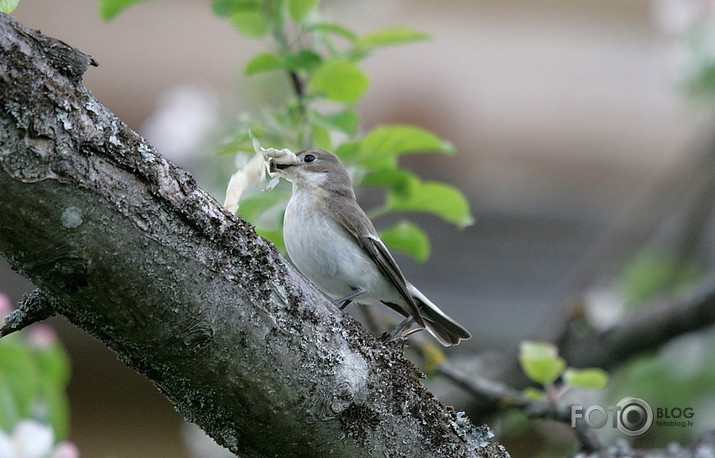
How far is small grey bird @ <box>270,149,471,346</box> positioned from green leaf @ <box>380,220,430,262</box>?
43 millimetres

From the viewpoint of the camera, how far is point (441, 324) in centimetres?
306

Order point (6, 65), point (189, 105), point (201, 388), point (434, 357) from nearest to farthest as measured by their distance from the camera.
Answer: point (6, 65)
point (201, 388)
point (434, 357)
point (189, 105)

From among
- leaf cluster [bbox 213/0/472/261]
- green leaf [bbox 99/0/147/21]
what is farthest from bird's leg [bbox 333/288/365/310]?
green leaf [bbox 99/0/147/21]

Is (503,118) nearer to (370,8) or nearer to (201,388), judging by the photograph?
(370,8)

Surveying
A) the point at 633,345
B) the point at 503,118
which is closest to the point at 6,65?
the point at 633,345

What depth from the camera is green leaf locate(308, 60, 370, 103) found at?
2.70m

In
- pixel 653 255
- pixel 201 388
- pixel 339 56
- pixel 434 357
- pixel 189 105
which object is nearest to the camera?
pixel 201 388

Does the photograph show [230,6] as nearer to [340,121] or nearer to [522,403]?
[340,121]

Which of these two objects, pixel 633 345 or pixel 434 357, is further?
pixel 633 345

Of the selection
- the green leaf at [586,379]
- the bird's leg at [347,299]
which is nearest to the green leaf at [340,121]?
the bird's leg at [347,299]

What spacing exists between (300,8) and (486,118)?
27.8ft

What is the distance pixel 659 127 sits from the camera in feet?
36.1

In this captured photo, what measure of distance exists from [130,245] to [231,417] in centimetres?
41

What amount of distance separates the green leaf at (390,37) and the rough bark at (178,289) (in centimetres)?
130
